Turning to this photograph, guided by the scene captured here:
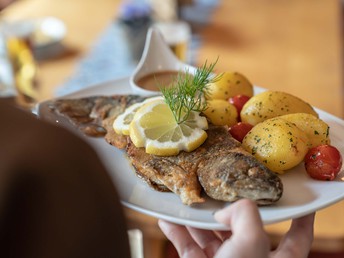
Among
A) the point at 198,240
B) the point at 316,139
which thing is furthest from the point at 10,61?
the point at 316,139

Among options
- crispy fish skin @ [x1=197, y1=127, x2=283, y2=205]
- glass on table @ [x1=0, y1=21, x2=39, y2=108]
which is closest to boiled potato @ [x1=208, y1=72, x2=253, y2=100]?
crispy fish skin @ [x1=197, y1=127, x2=283, y2=205]

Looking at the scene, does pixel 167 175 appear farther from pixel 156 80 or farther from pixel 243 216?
pixel 156 80

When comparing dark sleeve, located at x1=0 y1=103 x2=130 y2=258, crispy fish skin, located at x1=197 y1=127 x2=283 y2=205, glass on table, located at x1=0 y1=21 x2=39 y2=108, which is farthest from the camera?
glass on table, located at x1=0 y1=21 x2=39 y2=108

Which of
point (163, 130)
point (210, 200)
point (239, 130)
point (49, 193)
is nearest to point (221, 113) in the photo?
point (239, 130)

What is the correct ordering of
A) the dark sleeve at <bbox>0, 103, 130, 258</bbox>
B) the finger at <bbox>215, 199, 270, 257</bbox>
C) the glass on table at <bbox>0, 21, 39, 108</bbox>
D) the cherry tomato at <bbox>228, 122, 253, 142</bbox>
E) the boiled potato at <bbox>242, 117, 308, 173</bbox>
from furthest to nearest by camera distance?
1. the glass on table at <bbox>0, 21, 39, 108</bbox>
2. the cherry tomato at <bbox>228, 122, 253, 142</bbox>
3. the boiled potato at <bbox>242, 117, 308, 173</bbox>
4. the finger at <bbox>215, 199, 270, 257</bbox>
5. the dark sleeve at <bbox>0, 103, 130, 258</bbox>

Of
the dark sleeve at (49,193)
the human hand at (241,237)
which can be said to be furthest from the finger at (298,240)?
the dark sleeve at (49,193)

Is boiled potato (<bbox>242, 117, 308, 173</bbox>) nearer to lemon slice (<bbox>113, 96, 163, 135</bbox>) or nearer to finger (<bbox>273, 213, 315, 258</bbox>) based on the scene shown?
finger (<bbox>273, 213, 315, 258</bbox>)

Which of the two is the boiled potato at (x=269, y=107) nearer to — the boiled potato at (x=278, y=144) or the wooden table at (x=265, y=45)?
the boiled potato at (x=278, y=144)
